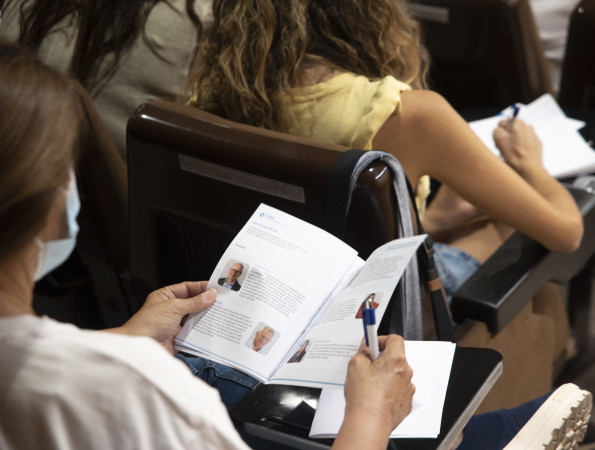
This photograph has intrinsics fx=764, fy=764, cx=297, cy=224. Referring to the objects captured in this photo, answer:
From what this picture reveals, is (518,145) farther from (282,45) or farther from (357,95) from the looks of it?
(282,45)

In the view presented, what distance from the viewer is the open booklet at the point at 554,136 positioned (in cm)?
166

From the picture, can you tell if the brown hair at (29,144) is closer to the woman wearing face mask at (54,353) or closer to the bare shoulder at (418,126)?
the woman wearing face mask at (54,353)

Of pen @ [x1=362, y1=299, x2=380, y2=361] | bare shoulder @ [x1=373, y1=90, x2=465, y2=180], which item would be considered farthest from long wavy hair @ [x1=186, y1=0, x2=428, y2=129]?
pen @ [x1=362, y1=299, x2=380, y2=361]

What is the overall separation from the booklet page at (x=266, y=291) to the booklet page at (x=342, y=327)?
0.02 m

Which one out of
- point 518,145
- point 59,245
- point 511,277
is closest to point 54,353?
point 59,245

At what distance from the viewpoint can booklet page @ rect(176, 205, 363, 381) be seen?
1.00 meters

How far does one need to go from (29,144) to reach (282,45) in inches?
29.3

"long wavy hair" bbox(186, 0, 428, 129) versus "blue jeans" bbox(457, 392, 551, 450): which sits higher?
"long wavy hair" bbox(186, 0, 428, 129)

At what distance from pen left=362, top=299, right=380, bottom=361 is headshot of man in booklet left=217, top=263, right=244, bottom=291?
210 mm

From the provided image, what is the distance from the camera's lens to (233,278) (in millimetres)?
1053

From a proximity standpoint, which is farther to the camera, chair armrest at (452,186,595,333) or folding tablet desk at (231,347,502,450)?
chair armrest at (452,186,595,333)

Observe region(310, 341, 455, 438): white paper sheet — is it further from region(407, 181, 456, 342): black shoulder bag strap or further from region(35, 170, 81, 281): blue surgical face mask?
region(35, 170, 81, 281): blue surgical face mask

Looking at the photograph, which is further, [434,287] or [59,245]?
[434,287]

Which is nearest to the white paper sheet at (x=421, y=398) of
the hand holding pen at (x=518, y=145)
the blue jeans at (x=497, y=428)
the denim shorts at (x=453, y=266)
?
the blue jeans at (x=497, y=428)
